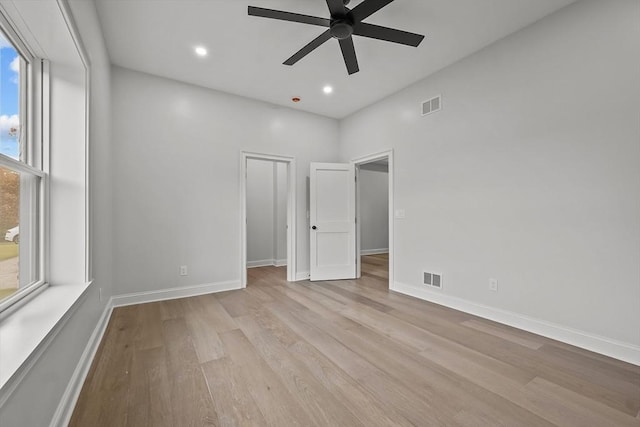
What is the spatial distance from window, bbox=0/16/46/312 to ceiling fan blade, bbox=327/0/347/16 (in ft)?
6.18

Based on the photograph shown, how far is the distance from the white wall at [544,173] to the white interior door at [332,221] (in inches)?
50.9

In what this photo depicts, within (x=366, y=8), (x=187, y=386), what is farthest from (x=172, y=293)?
(x=366, y=8)

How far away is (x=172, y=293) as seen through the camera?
360cm

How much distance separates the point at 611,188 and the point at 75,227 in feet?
13.2

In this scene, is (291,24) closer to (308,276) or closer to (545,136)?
(545,136)

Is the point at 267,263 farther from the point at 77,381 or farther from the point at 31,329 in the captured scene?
the point at 31,329

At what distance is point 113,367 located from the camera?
1.98 meters

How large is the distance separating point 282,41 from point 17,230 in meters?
2.64

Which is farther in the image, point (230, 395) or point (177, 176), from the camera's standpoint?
point (177, 176)

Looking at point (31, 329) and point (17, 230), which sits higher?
point (17, 230)

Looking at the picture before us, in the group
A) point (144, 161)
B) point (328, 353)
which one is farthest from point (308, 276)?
point (144, 161)

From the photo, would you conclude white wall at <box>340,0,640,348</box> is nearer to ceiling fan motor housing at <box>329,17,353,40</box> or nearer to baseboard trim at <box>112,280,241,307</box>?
ceiling fan motor housing at <box>329,17,353,40</box>

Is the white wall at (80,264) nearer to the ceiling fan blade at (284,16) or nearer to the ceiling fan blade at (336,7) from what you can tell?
the ceiling fan blade at (284,16)

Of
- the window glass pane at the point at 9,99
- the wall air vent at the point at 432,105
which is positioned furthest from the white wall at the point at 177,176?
the wall air vent at the point at 432,105
